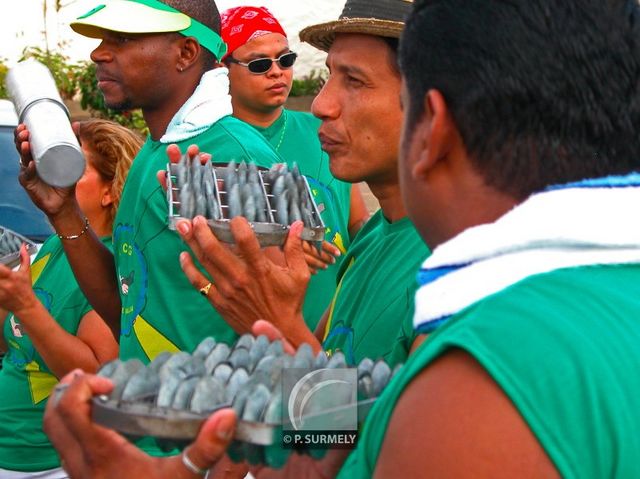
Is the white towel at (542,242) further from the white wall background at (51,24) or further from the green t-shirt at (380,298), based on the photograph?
the white wall background at (51,24)

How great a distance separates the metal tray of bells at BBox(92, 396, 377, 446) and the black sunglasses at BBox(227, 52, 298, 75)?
4.16 m

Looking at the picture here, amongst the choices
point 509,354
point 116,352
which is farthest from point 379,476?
point 116,352

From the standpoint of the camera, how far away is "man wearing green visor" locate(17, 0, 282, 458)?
9.99 feet

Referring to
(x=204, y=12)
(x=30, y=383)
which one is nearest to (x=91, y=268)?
(x=30, y=383)

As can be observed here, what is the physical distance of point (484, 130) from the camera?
4.62ft

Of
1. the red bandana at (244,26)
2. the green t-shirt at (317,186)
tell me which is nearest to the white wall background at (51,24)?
the red bandana at (244,26)

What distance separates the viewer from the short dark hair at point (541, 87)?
1382 millimetres

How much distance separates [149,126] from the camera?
3.45 m

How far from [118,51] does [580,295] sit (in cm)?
242

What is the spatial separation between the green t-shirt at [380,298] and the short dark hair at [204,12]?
48.2 inches

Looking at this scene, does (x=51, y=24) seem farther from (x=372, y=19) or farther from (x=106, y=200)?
(x=372, y=19)

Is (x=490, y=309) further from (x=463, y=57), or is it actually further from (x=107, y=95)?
(x=107, y=95)

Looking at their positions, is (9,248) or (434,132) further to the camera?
(9,248)

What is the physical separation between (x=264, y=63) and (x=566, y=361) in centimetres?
454
